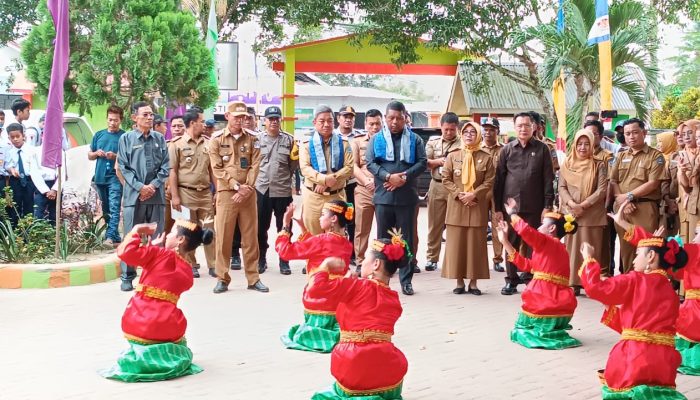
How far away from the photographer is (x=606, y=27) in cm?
1246

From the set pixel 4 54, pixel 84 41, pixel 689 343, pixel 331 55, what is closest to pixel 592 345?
pixel 689 343

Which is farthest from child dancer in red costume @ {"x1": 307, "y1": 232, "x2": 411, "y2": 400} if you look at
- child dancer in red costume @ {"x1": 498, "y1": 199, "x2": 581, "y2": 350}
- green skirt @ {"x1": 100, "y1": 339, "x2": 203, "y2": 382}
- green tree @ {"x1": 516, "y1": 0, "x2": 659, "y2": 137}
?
green tree @ {"x1": 516, "y1": 0, "x2": 659, "y2": 137}

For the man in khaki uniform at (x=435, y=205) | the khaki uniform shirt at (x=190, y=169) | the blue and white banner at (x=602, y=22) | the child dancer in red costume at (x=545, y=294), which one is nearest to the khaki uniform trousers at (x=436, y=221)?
the man in khaki uniform at (x=435, y=205)

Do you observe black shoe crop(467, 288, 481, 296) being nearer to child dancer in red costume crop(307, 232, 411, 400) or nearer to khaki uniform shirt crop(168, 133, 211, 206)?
khaki uniform shirt crop(168, 133, 211, 206)

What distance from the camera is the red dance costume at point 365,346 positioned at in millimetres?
5234

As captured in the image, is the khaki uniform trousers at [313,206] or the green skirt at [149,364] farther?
the khaki uniform trousers at [313,206]

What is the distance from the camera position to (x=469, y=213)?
9.38 m

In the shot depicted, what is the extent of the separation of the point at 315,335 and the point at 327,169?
3208mm

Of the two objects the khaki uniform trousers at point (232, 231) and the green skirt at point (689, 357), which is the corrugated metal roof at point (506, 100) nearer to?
the khaki uniform trousers at point (232, 231)

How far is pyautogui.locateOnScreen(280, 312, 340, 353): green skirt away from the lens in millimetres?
6934

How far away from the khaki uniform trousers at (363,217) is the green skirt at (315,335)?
338 cm

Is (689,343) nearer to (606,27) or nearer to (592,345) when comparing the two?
(592,345)

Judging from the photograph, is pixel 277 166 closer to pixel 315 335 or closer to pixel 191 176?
pixel 191 176

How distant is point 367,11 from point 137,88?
6.08 metres
